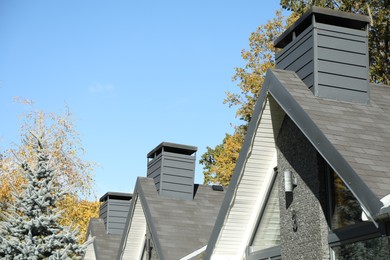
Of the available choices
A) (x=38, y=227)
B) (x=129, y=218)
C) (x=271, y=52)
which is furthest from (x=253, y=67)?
(x=38, y=227)

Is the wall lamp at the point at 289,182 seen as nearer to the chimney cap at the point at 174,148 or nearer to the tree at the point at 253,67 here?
the chimney cap at the point at 174,148

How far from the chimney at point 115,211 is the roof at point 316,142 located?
1364 centimetres

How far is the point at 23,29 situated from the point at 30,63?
1516 mm

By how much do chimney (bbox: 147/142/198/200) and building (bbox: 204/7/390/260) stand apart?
24.8 ft

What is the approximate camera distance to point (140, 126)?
23.2m

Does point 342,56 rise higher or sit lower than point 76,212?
lower

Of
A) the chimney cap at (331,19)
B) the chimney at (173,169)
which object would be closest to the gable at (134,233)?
the chimney at (173,169)

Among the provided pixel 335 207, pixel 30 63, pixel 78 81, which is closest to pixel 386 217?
pixel 335 207

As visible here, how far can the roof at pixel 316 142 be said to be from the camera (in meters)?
7.34

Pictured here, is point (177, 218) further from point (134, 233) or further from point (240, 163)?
point (240, 163)

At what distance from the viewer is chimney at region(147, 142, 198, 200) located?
19500 mm

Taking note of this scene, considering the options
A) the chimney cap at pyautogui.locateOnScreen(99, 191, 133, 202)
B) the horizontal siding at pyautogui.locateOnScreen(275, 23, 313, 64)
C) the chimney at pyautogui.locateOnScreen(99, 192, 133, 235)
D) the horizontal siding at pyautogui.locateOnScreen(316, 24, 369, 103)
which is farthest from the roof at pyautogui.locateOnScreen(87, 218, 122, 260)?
the horizontal siding at pyautogui.locateOnScreen(316, 24, 369, 103)

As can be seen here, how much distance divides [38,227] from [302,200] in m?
6.85

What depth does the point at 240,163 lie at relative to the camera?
1095 centimetres
